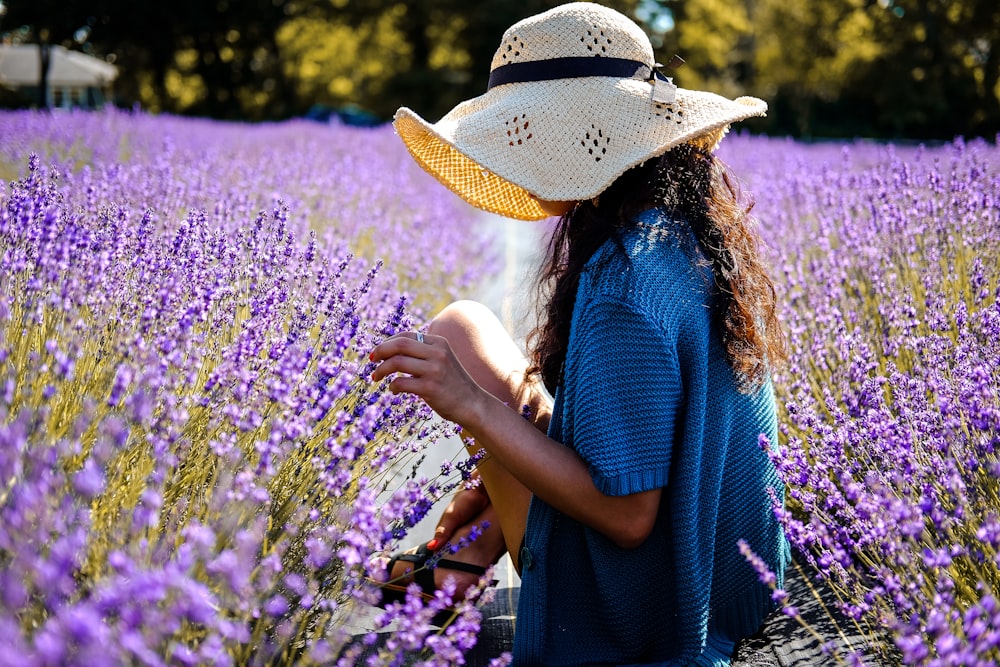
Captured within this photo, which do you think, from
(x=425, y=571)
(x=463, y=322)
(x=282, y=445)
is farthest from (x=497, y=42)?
(x=282, y=445)

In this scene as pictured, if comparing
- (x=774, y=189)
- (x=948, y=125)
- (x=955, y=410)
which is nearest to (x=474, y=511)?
(x=955, y=410)

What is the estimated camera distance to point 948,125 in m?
24.6

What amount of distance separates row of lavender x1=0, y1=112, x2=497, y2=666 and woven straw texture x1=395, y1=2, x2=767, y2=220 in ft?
1.13

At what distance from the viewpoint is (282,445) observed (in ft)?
4.71

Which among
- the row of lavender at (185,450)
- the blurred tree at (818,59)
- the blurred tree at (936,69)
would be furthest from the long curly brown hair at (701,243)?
the blurred tree at (818,59)

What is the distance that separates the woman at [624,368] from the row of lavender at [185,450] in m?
0.21

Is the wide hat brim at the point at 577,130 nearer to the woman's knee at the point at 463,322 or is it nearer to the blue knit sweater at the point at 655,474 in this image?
the blue knit sweater at the point at 655,474

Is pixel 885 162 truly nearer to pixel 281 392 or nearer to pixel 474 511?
pixel 474 511

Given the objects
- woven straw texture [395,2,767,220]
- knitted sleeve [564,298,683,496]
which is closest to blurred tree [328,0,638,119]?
woven straw texture [395,2,767,220]

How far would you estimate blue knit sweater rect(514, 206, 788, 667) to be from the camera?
1.59 metres

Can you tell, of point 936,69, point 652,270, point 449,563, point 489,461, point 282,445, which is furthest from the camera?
point 936,69

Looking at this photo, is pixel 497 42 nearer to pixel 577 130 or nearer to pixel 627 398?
pixel 577 130

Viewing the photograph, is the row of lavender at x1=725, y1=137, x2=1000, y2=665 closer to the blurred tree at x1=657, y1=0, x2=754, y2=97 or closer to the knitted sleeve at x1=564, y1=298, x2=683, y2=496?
the knitted sleeve at x1=564, y1=298, x2=683, y2=496

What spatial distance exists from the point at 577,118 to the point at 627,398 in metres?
0.54
